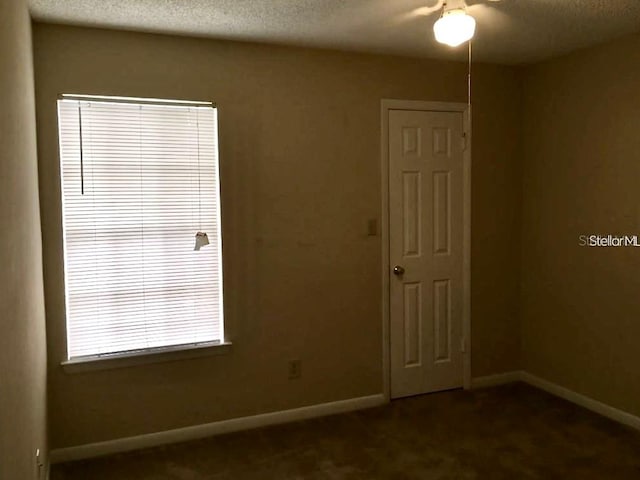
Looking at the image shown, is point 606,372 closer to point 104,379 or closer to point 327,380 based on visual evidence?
point 327,380

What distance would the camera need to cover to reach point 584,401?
3.66 metres

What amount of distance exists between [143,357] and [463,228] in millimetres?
2354

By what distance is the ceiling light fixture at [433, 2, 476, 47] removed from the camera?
2434 mm

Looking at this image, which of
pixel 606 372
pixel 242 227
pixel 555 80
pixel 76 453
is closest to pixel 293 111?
pixel 242 227

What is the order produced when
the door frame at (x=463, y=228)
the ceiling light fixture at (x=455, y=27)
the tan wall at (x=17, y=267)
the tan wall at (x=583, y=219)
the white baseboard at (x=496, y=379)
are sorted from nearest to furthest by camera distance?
the tan wall at (x=17, y=267) < the ceiling light fixture at (x=455, y=27) < the tan wall at (x=583, y=219) < the door frame at (x=463, y=228) < the white baseboard at (x=496, y=379)

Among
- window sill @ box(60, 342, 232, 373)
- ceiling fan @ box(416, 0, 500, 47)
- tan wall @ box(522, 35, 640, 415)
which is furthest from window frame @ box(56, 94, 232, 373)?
tan wall @ box(522, 35, 640, 415)

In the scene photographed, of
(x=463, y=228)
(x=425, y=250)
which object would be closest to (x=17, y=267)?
(x=425, y=250)

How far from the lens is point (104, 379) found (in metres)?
3.08

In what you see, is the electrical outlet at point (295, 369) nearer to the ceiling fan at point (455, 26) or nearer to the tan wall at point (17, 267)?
the tan wall at point (17, 267)

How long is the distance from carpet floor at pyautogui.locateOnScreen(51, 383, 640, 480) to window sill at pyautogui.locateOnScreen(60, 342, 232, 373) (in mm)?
514

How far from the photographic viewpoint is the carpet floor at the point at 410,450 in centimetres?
285

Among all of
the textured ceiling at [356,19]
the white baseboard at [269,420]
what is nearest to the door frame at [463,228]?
the white baseboard at [269,420]

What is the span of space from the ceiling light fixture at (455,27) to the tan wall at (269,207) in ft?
3.57

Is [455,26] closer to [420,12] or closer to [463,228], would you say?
[420,12]
